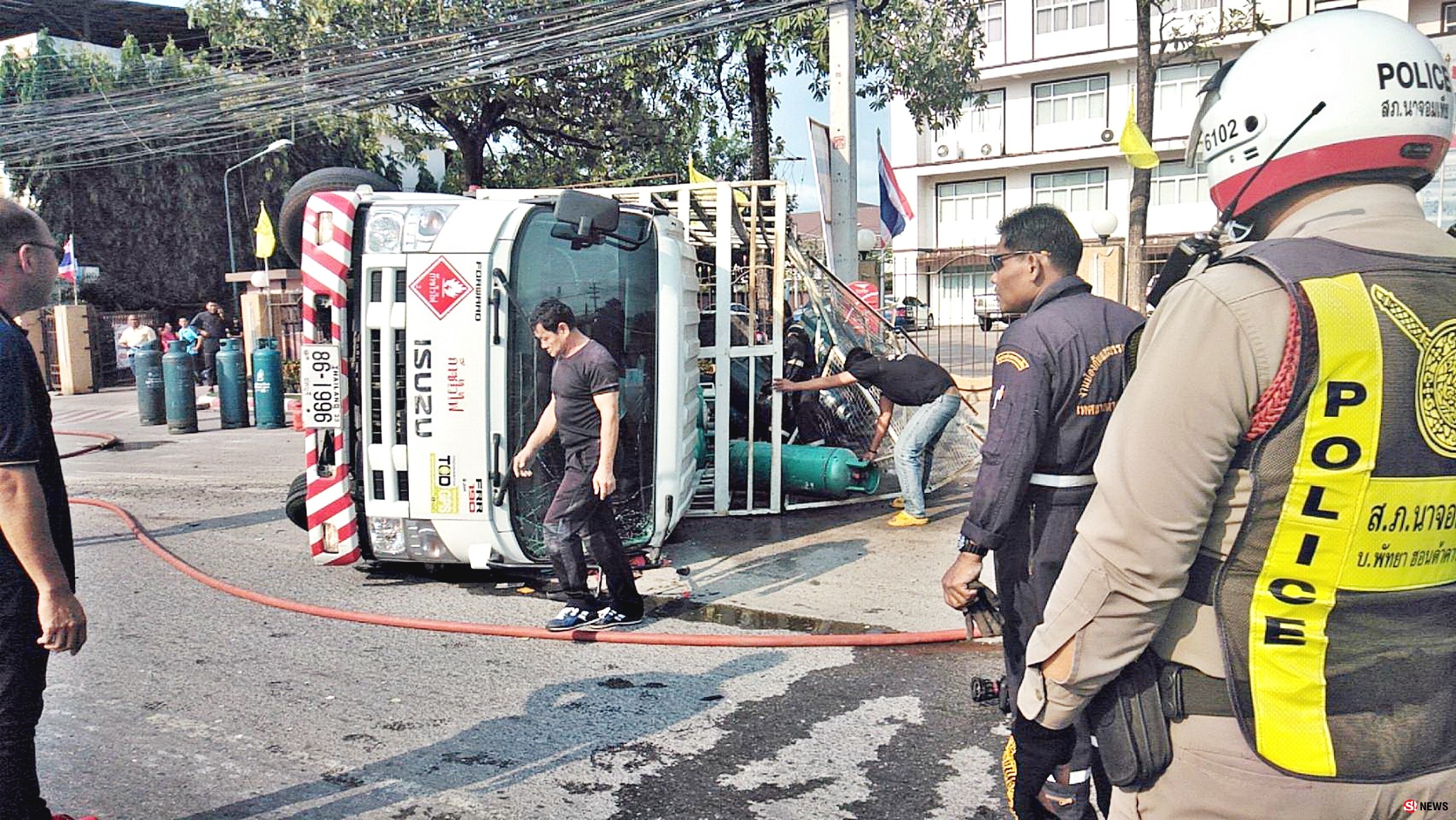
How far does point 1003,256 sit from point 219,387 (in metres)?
14.6

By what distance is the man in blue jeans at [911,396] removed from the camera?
8.00 metres

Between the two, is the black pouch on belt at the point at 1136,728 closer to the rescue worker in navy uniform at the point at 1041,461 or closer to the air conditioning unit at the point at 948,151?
the rescue worker in navy uniform at the point at 1041,461

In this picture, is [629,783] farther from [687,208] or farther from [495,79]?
[495,79]

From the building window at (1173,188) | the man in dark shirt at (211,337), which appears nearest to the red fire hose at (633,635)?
the man in dark shirt at (211,337)

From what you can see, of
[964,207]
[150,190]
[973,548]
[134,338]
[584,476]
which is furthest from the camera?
[964,207]

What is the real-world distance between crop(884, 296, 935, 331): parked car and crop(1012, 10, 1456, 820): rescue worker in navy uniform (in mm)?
9439

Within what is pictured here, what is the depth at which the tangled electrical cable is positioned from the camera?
47.2 ft

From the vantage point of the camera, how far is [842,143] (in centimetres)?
1198

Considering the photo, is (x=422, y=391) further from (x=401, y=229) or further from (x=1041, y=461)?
(x=1041, y=461)

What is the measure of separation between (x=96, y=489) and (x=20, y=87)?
21177 millimetres

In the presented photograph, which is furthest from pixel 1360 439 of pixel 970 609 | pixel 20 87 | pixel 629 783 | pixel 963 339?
pixel 20 87

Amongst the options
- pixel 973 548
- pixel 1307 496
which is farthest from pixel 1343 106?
pixel 973 548

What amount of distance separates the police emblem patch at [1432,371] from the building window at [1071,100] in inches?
1652

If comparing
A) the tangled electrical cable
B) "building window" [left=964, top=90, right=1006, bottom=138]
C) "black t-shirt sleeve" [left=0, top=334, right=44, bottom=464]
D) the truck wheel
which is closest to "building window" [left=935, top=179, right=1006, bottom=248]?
"building window" [left=964, top=90, right=1006, bottom=138]
